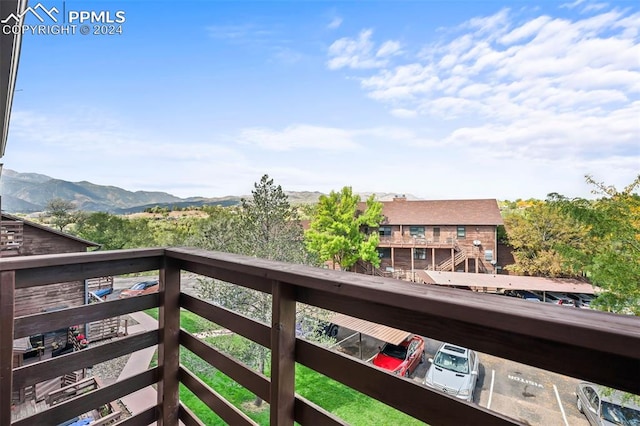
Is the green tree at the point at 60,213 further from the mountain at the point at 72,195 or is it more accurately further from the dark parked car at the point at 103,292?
the dark parked car at the point at 103,292

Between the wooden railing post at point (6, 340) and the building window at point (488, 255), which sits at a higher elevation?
the wooden railing post at point (6, 340)

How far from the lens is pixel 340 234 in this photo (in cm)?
1386

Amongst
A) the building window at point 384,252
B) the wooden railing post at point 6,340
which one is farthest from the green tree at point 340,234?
the wooden railing post at point 6,340

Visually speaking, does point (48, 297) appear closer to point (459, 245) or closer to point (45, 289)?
point (45, 289)

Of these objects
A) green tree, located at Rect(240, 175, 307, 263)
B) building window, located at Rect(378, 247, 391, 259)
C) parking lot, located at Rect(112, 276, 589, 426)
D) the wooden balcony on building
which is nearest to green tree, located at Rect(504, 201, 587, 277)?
the wooden balcony on building

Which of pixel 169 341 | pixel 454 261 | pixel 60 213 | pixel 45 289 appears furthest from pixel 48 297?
pixel 454 261

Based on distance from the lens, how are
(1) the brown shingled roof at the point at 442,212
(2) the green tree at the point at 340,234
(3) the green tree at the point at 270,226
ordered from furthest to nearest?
(1) the brown shingled roof at the point at 442,212 → (2) the green tree at the point at 340,234 → (3) the green tree at the point at 270,226

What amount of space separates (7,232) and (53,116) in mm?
11276

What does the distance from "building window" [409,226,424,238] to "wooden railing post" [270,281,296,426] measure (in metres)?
14.9

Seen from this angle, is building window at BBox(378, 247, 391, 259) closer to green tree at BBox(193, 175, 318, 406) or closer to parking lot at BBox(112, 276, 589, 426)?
green tree at BBox(193, 175, 318, 406)

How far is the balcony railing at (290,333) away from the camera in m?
0.41

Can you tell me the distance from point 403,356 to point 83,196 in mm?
12835

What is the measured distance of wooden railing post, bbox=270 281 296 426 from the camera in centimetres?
79

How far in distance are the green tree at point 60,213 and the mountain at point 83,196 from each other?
0.18 metres
